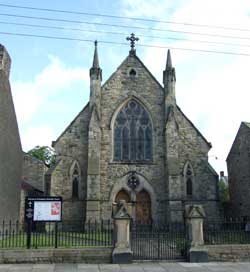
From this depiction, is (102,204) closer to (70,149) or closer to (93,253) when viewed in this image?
(70,149)

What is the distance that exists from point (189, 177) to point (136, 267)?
14054mm

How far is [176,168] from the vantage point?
2384 centimetres

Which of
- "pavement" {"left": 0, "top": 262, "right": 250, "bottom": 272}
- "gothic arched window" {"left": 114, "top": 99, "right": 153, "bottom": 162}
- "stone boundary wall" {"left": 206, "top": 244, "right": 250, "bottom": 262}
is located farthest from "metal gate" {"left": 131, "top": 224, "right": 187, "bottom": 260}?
"gothic arched window" {"left": 114, "top": 99, "right": 153, "bottom": 162}

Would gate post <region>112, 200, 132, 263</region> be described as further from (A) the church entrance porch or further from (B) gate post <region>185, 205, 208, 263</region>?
(A) the church entrance porch

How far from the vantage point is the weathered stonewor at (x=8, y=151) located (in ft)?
65.4

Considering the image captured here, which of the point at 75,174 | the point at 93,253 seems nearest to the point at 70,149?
the point at 75,174

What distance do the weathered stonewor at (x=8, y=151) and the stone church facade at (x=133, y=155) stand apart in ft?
8.08

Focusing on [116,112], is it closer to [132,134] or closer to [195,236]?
[132,134]

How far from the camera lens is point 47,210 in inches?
542

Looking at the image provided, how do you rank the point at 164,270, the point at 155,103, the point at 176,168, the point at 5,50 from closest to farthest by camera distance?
the point at 164,270
the point at 5,50
the point at 176,168
the point at 155,103

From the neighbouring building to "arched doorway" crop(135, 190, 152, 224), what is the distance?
22.2 feet

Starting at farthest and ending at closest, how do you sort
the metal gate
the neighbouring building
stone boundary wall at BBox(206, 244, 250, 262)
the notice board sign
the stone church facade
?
the neighbouring building
the stone church facade
the notice board sign
the metal gate
stone boundary wall at BBox(206, 244, 250, 262)

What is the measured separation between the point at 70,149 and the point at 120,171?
152 inches

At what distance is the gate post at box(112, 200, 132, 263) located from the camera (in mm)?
12555
